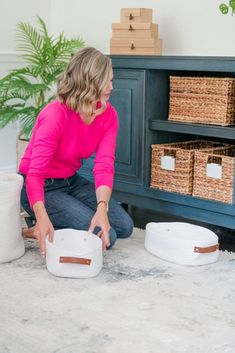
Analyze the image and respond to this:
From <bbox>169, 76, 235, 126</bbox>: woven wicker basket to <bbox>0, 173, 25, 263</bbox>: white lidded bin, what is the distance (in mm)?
1036

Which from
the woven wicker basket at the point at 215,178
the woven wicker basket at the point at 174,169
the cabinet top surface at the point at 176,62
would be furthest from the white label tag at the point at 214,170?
the cabinet top surface at the point at 176,62

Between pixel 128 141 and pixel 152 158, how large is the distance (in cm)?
16

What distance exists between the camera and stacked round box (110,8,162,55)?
12.4ft

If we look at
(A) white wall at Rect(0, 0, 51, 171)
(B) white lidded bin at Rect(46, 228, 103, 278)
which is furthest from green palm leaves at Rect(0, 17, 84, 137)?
(B) white lidded bin at Rect(46, 228, 103, 278)

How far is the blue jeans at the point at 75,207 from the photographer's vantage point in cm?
304

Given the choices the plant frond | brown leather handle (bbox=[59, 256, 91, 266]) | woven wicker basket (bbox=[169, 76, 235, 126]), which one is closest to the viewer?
brown leather handle (bbox=[59, 256, 91, 266])

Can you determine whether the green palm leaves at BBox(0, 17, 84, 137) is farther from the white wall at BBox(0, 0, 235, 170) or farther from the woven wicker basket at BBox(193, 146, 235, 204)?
the woven wicker basket at BBox(193, 146, 235, 204)

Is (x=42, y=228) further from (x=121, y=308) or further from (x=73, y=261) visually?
(x=121, y=308)

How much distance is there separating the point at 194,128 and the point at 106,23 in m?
1.33

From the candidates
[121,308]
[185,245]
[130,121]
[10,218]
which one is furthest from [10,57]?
[121,308]

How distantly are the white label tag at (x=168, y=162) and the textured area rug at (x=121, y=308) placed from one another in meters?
0.67

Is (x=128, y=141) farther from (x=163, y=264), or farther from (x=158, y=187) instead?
(x=163, y=264)

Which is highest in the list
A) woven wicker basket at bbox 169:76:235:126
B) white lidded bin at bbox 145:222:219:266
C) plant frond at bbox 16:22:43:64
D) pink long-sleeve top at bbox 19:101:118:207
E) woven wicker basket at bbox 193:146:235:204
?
plant frond at bbox 16:22:43:64

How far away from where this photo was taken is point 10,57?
4.52 meters
